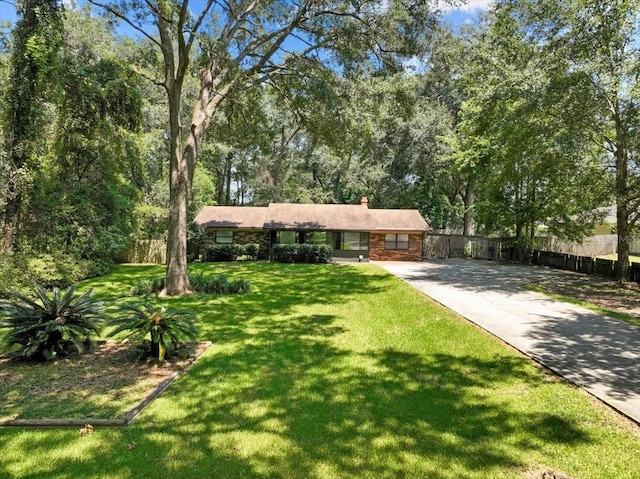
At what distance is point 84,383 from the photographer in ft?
17.6

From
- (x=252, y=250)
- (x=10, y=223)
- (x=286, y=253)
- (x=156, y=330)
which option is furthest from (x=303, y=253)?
(x=156, y=330)

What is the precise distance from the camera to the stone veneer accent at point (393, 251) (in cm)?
2512

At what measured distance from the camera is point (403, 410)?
4.85 metres

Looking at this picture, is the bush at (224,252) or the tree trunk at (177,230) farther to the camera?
the bush at (224,252)

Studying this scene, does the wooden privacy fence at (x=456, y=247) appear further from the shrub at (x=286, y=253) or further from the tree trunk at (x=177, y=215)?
the tree trunk at (x=177, y=215)

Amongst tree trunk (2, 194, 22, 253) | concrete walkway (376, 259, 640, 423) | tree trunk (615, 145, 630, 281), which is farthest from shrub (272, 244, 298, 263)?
tree trunk (615, 145, 630, 281)

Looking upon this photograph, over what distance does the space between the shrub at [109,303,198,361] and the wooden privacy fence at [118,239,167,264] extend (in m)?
17.8

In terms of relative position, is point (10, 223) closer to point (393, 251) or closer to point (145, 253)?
point (145, 253)

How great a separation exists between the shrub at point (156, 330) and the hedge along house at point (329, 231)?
56.7 ft

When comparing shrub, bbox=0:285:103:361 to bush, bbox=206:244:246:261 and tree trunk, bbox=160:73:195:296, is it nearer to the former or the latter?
tree trunk, bbox=160:73:195:296

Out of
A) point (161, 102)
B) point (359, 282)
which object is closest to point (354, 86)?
point (359, 282)

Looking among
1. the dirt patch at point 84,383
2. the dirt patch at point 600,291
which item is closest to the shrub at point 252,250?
the dirt patch at point 600,291

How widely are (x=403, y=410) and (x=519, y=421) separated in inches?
53.8

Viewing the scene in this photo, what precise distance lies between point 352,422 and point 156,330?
11.8ft
